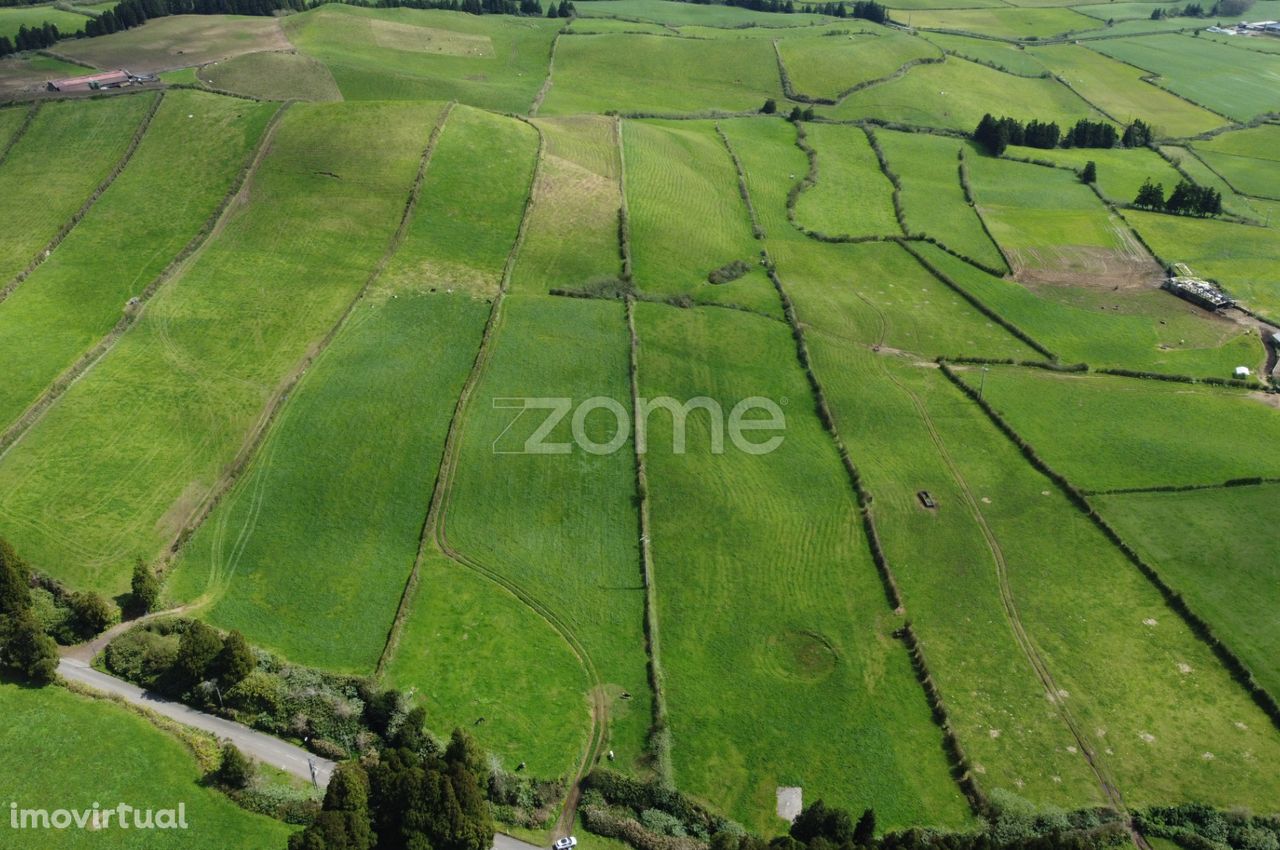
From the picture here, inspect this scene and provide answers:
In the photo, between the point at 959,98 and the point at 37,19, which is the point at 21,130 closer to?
the point at 37,19

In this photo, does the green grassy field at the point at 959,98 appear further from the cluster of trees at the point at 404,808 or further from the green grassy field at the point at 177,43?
the cluster of trees at the point at 404,808

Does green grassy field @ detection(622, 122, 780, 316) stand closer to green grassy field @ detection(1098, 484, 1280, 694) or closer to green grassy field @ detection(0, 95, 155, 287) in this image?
green grassy field @ detection(1098, 484, 1280, 694)

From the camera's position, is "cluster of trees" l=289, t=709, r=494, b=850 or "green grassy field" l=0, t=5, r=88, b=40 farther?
"green grassy field" l=0, t=5, r=88, b=40

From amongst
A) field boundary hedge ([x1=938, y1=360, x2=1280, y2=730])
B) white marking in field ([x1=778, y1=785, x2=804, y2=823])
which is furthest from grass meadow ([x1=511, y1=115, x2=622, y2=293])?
white marking in field ([x1=778, y1=785, x2=804, y2=823])

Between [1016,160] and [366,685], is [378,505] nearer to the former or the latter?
[366,685]

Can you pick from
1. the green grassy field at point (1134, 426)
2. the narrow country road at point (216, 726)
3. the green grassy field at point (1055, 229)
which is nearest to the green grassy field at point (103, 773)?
the narrow country road at point (216, 726)

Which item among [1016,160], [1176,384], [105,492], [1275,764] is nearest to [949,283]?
[1176,384]

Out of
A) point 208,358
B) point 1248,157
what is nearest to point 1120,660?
point 208,358
